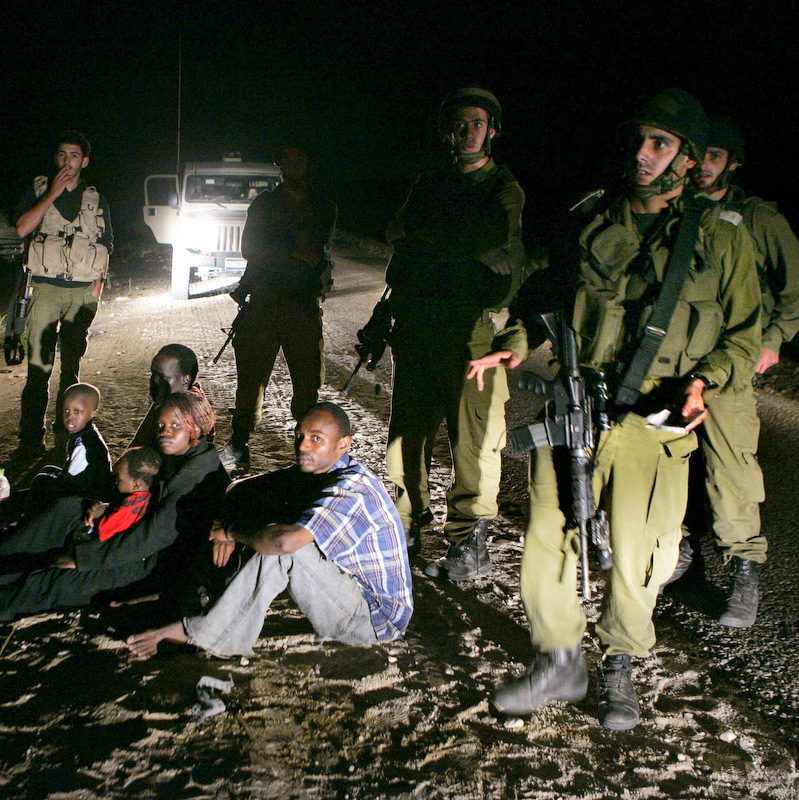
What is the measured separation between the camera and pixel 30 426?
195 inches

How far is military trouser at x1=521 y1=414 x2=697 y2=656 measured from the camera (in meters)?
2.59

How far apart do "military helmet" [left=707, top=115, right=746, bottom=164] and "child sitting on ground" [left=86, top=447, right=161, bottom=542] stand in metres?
3.18

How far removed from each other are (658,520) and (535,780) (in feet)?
3.15

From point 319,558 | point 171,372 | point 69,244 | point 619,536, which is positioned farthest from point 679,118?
point 69,244

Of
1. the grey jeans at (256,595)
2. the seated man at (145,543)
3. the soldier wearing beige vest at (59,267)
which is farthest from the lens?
the soldier wearing beige vest at (59,267)

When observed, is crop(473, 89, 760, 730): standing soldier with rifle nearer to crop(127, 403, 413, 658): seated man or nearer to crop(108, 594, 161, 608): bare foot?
crop(127, 403, 413, 658): seated man

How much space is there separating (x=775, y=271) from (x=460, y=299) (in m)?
1.60

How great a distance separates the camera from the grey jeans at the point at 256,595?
270cm

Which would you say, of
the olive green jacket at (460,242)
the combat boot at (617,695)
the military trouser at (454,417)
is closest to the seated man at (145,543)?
the military trouser at (454,417)

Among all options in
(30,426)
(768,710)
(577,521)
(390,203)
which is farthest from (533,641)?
(390,203)

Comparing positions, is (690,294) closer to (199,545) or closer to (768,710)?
(768,710)

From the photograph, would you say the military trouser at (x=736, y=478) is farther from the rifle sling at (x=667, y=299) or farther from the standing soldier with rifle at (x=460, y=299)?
the rifle sling at (x=667, y=299)

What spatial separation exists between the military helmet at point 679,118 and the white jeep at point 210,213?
379 inches

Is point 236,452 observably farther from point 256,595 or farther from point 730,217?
point 730,217
